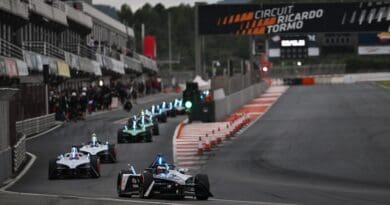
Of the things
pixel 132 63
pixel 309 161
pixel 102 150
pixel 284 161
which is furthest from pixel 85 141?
pixel 132 63

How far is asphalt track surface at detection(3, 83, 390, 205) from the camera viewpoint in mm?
18469

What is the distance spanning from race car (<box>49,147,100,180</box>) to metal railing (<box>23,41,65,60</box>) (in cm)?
2941

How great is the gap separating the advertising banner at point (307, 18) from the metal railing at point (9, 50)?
12.8m

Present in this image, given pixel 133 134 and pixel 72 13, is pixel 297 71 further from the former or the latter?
pixel 133 134

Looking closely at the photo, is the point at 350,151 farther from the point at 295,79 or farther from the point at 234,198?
the point at 295,79

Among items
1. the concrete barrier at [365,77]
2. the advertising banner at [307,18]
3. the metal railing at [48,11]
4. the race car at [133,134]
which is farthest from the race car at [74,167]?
the concrete barrier at [365,77]

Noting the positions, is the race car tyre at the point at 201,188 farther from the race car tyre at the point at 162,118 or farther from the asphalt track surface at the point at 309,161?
the race car tyre at the point at 162,118

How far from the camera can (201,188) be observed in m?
16.9

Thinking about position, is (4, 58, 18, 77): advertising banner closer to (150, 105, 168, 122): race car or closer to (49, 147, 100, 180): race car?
(150, 105, 168, 122): race car

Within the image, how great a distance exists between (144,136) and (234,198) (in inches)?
638

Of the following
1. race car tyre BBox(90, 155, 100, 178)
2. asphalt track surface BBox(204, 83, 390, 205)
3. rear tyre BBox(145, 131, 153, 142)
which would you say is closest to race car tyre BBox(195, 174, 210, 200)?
asphalt track surface BBox(204, 83, 390, 205)

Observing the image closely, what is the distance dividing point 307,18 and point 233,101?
6.73 m

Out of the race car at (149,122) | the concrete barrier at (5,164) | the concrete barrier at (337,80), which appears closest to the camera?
the concrete barrier at (5,164)

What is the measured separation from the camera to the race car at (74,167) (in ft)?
74.2
